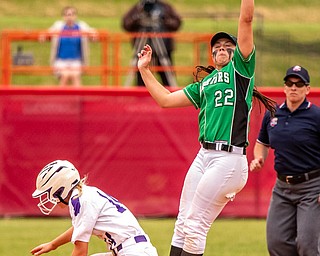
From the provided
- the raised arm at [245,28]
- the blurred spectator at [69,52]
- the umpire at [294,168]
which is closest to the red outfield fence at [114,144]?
the blurred spectator at [69,52]

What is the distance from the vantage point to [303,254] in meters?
10.2

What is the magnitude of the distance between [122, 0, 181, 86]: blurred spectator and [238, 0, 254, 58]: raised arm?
10.6 m

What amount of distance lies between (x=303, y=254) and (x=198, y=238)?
1504 mm

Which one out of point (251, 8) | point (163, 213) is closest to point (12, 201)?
point (163, 213)

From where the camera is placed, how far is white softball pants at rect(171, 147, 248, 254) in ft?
29.9

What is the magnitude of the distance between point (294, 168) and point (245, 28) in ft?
6.44

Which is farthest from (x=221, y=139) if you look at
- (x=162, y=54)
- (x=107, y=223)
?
(x=162, y=54)

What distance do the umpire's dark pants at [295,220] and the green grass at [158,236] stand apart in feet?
7.21

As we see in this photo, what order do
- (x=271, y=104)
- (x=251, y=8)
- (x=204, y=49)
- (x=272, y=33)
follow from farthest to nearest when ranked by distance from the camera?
(x=272, y=33) < (x=204, y=49) < (x=271, y=104) < (x=251, y=8)

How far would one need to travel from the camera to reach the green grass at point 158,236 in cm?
1279

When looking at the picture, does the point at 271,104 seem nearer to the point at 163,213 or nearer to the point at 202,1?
the point at 163,213

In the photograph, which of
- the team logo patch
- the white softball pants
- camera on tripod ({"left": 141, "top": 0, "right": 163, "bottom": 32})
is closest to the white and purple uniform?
the white softball pants

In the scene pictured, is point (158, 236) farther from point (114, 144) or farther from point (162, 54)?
point (162, 54)

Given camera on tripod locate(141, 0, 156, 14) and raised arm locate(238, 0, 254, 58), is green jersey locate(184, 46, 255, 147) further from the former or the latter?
camera on tripod locate(141, 0, 156, 14)
